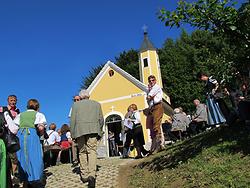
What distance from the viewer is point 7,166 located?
5520 millimetres

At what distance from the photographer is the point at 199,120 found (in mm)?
11734

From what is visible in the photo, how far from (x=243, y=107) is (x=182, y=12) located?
3428 mm

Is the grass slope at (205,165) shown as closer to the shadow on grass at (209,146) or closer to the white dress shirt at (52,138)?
the shadow on grass at (209,146)

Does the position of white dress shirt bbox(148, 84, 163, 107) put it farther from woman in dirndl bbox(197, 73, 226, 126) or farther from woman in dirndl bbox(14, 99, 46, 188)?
woman in dirndl bbox(14, 99, 46, 188)

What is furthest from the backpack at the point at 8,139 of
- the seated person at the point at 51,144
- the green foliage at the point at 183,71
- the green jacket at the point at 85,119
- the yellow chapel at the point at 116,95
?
the green foliage at the point at 183,71

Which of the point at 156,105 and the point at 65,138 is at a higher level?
the point at 156,105

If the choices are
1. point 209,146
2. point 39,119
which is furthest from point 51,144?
point 209,146

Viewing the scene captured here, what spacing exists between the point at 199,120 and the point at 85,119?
555 centimetres

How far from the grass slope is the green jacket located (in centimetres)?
141

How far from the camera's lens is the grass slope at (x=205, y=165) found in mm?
5597

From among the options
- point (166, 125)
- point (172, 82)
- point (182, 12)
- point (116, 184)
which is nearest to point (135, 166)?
point (116, 184)

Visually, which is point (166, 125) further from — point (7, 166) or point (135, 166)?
point (7, 166)

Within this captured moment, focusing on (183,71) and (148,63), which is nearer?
(148,63)

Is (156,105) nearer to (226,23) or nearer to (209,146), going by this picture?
(209,146)
